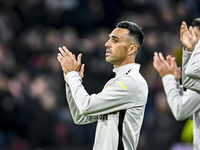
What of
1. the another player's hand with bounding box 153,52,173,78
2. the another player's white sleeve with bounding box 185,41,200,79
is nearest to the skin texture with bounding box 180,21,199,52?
the another player's hand with bounding box 153,52,173,78

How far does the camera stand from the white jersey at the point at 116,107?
9.45ft

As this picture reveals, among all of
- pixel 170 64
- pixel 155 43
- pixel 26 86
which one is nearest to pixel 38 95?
pixel 26 86

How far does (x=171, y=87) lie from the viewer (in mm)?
3201

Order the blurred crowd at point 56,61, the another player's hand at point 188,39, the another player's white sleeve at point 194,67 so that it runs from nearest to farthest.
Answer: the another player's white sleeve at point 194,67
the another player's hand at point 188,39
the blurred crowd at point 56,61

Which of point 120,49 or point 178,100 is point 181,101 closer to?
point 178,100

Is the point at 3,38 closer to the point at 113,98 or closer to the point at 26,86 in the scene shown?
the point at 26,86

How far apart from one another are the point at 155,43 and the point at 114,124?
5927mm

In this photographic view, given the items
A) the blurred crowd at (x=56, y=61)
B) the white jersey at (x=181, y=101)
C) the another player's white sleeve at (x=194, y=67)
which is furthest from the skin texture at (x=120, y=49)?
the blurred crowd at (x=56, y=61)

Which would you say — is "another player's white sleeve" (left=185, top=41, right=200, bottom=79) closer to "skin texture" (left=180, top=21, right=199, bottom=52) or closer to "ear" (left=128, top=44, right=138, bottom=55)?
"skin texture" (left=180, top=21, right=199, bottom=52)

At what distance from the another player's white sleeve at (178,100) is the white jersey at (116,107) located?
26cm

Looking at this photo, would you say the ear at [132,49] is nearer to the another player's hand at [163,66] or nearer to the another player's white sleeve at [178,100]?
the another player's hand at [163,66]

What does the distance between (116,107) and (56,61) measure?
191 inches

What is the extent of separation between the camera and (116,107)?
2.93 metres

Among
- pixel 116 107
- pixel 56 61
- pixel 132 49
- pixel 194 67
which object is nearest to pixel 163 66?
pixel 132 49
